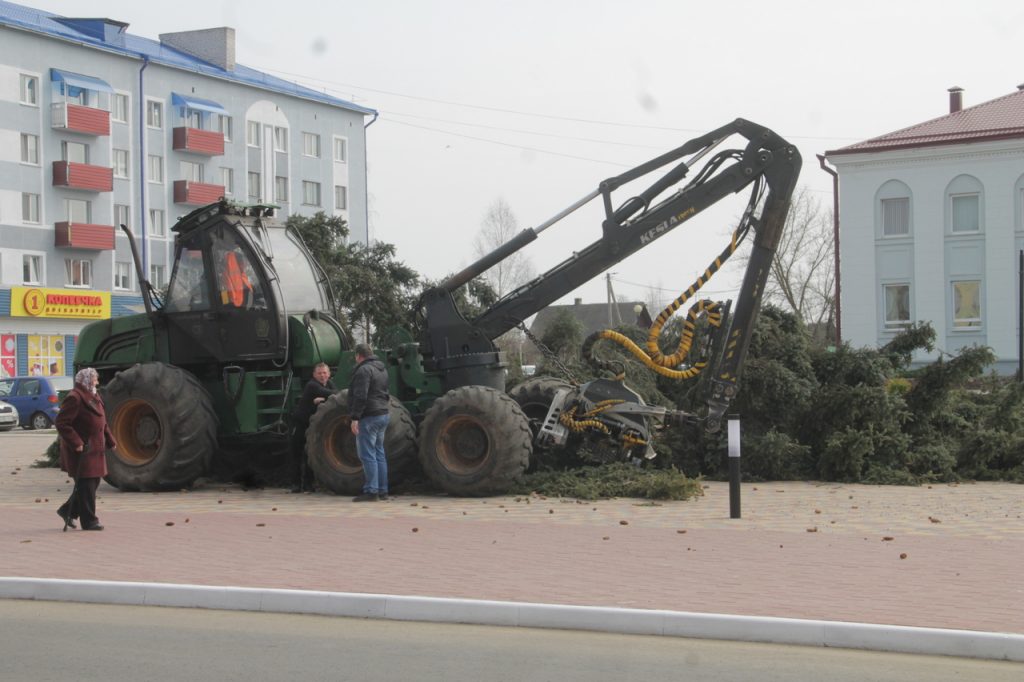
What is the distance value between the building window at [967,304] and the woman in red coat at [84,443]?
144 feet

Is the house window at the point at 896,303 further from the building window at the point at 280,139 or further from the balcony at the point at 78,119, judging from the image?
the balcony at the point at 78,119

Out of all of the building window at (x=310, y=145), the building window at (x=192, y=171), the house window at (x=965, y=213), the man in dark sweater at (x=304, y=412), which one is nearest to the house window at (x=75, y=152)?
the building window at (x=192, y=171)

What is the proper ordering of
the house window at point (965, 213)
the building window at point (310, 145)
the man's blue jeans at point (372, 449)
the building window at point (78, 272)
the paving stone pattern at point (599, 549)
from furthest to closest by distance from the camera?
the building window at point (310, 145), the building window at point (78, 272), the house window at point (965, 213), the man's blue jeans at point (372, 449), the paving stone pattern at point (599, 549)

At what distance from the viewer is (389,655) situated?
24.5 ft

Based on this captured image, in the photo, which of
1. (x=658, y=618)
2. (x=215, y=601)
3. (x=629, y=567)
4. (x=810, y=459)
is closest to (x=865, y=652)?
(x=658, y=618)

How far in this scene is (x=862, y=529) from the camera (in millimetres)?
12008

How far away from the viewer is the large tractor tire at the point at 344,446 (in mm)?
15273

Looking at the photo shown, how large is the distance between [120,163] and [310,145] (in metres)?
12.2

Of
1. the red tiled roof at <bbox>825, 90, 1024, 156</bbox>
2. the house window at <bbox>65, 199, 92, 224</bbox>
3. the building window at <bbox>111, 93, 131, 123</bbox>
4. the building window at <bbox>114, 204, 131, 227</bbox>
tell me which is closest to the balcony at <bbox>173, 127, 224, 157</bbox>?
the building window at <bbox>111, 93, 131, 123</bbox>

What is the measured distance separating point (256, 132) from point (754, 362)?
181 ft

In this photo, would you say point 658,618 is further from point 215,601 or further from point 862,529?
point 862,529

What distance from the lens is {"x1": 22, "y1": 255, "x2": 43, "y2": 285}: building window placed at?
56.8 metres

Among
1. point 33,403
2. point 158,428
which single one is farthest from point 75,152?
point 158,428

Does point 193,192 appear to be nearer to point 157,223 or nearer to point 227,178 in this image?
point 157,223
